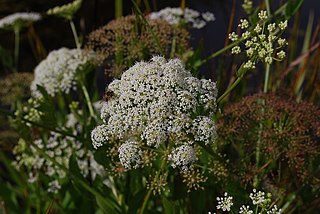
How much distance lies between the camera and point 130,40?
207 centimetres

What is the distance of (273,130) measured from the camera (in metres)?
1.77

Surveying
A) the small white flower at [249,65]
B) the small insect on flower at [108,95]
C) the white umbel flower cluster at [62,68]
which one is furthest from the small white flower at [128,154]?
the white umbel flower cluster at [62,68]

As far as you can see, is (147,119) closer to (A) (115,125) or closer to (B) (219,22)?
(A) (115,125)

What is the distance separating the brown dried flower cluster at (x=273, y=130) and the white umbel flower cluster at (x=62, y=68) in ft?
2.19

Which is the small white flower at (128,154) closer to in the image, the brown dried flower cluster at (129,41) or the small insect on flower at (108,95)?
the small insect on flower at (108,95)

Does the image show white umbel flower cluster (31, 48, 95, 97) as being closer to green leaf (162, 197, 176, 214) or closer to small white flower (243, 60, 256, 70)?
green leaf (162, 197, 176, 214)

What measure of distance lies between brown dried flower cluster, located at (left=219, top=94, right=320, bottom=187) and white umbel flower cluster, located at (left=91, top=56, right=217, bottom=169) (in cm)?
34

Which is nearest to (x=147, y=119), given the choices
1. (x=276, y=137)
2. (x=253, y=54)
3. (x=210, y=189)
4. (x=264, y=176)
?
(x=253, y=54)

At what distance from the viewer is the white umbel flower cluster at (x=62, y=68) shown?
2.25 m

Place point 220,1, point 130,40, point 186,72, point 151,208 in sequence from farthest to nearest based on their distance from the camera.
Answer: point 220,1
point 151,208
point 130,40
point 186,72

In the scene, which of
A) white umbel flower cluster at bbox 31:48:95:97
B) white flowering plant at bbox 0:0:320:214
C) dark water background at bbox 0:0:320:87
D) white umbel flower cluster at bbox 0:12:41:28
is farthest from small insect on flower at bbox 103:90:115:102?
dark water background at bbox 0:0:320:87

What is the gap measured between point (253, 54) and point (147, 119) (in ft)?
1.01

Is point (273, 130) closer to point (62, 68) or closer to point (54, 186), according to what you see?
point (62, 68)

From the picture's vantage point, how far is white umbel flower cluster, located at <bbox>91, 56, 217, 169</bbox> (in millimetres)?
1385
